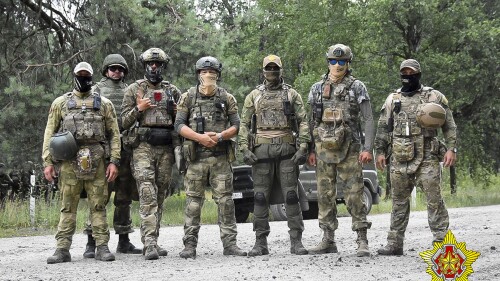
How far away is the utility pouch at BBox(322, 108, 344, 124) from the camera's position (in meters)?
9.64

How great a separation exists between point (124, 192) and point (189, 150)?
3.53 feet

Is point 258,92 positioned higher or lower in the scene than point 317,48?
lower

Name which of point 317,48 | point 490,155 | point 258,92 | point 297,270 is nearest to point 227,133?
point 258,92

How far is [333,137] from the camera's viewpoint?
960 cm

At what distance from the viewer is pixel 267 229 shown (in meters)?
10.0

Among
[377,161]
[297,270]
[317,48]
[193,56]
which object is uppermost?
[317,48]

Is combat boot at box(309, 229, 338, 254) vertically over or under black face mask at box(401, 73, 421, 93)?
under

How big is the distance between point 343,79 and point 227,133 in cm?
147

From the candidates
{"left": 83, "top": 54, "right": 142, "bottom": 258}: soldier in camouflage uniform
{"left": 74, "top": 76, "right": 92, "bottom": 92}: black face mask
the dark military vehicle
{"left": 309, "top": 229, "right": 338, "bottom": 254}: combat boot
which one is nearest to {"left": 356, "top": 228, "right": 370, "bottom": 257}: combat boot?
{"left": 309, "top": 229, "right": 338, "bottom": 254}: combat boot

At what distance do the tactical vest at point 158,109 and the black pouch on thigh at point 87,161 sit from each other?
2.07 ft

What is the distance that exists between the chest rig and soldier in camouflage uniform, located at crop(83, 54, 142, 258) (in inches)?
36.1

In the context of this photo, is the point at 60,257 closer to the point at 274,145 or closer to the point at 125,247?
the point at 125,247

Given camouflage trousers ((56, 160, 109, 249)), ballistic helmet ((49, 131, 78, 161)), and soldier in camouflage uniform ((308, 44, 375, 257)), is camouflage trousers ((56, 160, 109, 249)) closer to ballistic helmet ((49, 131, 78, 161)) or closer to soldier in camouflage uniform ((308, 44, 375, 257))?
ballistic helmet ((49, 131, 78, 161))

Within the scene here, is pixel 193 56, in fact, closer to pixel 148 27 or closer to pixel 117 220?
pixel 148 27
